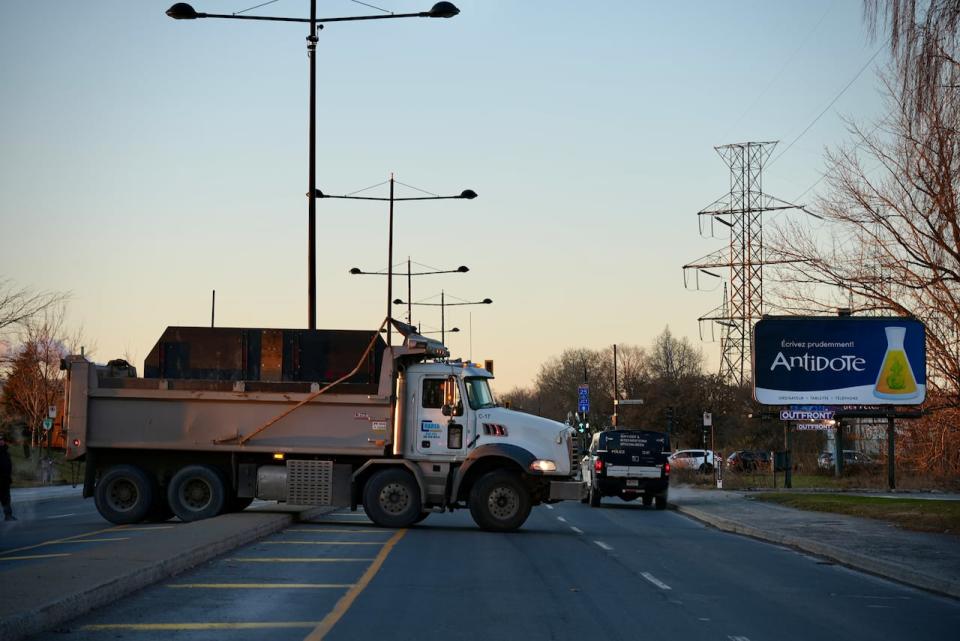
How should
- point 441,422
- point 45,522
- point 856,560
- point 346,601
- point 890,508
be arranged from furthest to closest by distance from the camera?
point 890,508, point 45,522, point 441,422, point 856,560, point 346,601

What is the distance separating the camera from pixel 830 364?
3616 centimetres

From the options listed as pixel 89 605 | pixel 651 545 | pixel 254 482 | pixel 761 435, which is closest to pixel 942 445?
pixel 651 545

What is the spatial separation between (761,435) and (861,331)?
38716mm

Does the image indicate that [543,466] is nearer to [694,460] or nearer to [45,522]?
[45,522]

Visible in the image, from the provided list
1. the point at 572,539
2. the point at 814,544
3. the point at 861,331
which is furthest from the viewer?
the point at 861,331

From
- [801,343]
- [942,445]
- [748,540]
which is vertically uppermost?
[801,343]

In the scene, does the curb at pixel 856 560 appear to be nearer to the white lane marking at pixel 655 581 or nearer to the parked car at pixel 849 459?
the white lane marking at pixel 655 581

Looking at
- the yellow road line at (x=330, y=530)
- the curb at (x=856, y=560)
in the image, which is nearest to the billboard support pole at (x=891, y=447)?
the curb at (x=856, y=560)

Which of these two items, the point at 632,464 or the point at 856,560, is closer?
the point at 856,560

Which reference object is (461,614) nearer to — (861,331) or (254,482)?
(254,482)

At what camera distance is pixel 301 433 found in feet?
76.5

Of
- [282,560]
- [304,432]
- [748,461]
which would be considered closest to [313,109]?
[304,432]

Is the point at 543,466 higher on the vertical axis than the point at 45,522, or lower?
higher

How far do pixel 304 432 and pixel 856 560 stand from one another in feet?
35.5
